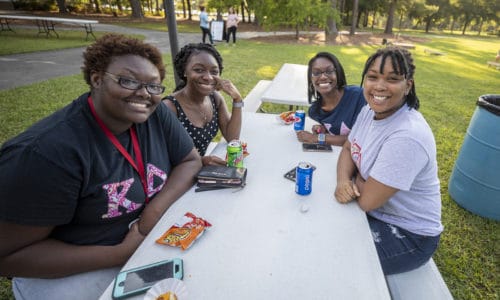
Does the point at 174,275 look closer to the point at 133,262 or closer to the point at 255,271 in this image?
the point at 133,262

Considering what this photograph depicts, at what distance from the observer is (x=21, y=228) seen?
122cm

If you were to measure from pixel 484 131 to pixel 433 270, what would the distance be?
6.43ft

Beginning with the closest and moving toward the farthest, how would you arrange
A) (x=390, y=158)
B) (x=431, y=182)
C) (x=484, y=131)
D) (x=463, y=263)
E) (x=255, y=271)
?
(x=255, y=271)
(x=390, y=158)
(x=431, y=182)
(x=463, y=263)
(x=484, y=131)

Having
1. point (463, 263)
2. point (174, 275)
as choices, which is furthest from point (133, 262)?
point (463, 263)

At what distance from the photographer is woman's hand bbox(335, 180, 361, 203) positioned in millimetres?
1758

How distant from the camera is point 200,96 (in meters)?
2.67

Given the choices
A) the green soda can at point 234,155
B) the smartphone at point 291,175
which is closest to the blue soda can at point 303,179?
the smartphone at point 291,175

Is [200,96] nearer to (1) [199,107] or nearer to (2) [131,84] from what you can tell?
(1) [199,107]

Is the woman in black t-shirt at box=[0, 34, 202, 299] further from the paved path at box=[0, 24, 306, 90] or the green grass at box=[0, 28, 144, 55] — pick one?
the green grass at box=[0, 28, 144, 55]

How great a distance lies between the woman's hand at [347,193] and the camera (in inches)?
69.2

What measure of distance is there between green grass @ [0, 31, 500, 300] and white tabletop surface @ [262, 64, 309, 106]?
0.81 meters

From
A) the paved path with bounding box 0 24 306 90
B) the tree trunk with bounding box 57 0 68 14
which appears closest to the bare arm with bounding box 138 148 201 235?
the paved path with bounding box 0 24 306 90

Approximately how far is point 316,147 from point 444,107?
608 cm

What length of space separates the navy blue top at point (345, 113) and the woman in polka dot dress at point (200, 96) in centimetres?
95
